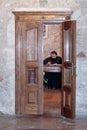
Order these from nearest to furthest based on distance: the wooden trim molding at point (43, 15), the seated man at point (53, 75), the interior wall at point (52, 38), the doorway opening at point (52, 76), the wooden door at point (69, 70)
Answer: the wooden door at point (69, 70)
the wooden trim molding at point (43, 15)
the doorway opening at point (52, 76)
the seated man at point (53, 75)
the interior wall at point (52, 38)

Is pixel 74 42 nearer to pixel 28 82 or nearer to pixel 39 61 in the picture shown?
pixel 39 61

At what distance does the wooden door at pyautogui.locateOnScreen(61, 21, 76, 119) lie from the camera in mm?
5898

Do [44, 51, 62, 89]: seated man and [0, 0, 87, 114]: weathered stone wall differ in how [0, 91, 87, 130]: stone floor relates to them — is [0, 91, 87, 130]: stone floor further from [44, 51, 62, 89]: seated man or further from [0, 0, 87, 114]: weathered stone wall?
[44, 51, 62, 89]: seated man

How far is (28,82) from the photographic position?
640cm

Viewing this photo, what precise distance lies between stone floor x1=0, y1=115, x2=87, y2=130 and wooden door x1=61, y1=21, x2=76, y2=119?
24 cm

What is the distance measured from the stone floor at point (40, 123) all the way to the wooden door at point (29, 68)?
0.30 m

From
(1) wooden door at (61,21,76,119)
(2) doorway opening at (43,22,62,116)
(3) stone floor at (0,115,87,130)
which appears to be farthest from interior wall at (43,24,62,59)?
(3) stone floor at (0,115,87,130)

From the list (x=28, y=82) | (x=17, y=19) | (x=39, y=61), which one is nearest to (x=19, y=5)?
(x=17, y=19)

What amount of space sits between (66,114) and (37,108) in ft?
2.12

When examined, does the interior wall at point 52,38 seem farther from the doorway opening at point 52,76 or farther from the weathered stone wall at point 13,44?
the weathered stone wall at point 13,44

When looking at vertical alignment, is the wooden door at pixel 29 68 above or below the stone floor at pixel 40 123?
above

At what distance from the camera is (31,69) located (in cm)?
636

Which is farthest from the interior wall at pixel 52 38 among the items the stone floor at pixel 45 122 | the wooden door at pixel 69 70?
the wooden door at pixel 69 70

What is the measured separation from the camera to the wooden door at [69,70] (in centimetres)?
590
